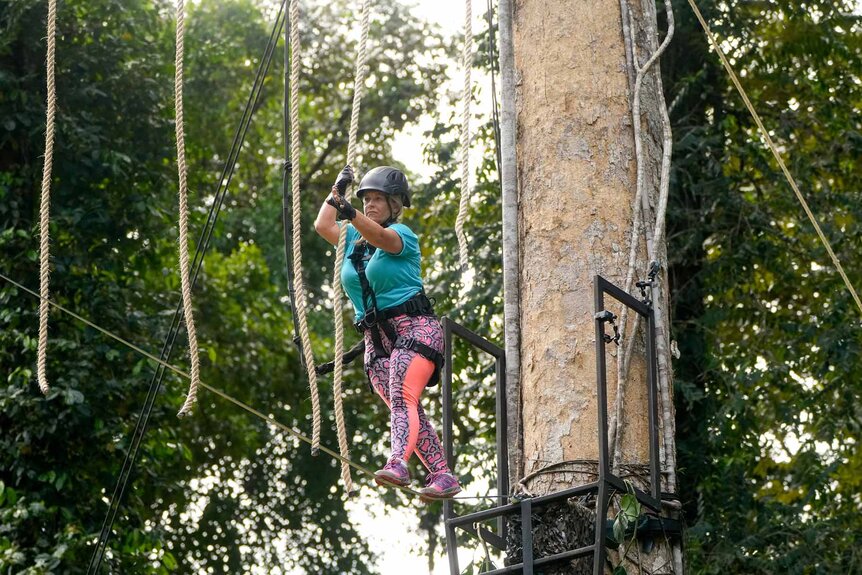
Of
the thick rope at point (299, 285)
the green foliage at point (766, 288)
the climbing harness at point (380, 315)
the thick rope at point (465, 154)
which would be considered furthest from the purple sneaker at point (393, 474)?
the green foliage at point (766, 288)

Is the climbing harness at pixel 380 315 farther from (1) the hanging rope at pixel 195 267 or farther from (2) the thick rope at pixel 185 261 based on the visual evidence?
(1) the hanging rope at pixel 195 267

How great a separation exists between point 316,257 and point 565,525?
1050 centimetres

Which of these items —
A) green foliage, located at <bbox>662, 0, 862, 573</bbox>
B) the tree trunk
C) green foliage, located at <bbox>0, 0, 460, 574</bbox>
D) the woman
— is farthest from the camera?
green foliage, located at <bbox>0, 0, 460, 574</bbox>

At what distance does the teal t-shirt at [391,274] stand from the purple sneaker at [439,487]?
0.51 m

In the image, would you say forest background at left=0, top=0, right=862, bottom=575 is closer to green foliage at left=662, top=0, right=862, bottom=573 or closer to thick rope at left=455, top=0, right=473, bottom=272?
green foliage at left=662, top=0, right=862, bottom=573

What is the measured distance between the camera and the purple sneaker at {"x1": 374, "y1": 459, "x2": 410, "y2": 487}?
12.3 feet

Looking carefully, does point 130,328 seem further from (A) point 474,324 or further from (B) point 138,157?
(A) point 474,324

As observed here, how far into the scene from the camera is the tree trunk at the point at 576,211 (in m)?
3.53

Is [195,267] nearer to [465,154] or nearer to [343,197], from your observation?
[465,154]

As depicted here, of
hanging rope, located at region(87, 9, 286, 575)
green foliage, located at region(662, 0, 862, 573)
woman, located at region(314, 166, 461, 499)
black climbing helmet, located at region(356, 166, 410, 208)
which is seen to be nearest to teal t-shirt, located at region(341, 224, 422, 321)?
woman, located at region(314, 166, 461, 499)

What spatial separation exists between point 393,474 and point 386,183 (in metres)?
0.86

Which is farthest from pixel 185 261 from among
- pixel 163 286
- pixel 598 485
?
pixel 163 286

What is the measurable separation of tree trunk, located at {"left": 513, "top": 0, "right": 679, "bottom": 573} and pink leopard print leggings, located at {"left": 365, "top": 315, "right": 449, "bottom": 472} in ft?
1.45

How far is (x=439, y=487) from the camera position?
3.89m
